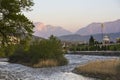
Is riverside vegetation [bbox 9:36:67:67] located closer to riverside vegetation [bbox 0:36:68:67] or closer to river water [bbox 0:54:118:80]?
riverside vegetation [bbox 0:36:68:67]

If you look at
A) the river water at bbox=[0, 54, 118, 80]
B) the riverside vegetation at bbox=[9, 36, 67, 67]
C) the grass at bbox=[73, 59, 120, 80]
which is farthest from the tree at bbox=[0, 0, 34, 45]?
the riverside vegetation at bbox=[9, 36, 67, 67]

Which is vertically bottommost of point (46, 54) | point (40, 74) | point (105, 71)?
point (40, 74)

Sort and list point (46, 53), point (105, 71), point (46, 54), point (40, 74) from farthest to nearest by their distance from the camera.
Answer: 1. point (46, 53)
2. point (46, 54)
3. point (40, 74)
4. point (105, 71)

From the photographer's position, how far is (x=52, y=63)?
248 ft

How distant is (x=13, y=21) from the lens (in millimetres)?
46469

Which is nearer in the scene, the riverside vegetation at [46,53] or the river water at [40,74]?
the river water at [40,74]

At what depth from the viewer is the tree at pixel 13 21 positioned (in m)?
45.0

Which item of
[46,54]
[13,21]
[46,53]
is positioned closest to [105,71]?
[13,21]

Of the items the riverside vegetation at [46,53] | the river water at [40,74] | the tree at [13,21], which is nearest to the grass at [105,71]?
the river water at [40,74]

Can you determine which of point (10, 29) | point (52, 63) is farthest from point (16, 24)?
point (52, 63)

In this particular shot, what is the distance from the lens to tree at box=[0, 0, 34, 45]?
148 feet

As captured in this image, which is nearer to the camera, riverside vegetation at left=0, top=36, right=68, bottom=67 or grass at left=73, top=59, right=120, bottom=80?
grass at left=73, top=59, right=120, bottom=80

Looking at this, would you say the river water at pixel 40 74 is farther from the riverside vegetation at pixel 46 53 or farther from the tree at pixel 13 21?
the riverside vegetation at pixel 46 53

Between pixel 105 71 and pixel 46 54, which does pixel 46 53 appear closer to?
pixel 46 54
